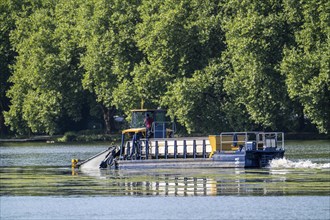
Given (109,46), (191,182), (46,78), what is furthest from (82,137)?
(191,182)

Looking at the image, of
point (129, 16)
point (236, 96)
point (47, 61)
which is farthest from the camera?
point (47, 61)

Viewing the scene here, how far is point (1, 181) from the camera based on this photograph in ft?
244

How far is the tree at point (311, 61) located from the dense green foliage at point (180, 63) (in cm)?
11

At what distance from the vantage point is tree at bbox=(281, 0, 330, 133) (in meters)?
125

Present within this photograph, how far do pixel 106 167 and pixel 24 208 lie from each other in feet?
93.7

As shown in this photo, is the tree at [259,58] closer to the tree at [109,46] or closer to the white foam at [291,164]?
the tree at [109,46]

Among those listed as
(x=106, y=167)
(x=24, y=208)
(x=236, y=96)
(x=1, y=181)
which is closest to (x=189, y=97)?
(x=236, y=96)

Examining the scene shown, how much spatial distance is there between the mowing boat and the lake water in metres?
1.39

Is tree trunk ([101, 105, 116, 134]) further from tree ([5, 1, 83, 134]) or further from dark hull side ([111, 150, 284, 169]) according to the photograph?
dark hull side ([111, 150, 284, 169])

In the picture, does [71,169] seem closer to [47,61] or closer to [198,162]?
[198,162]


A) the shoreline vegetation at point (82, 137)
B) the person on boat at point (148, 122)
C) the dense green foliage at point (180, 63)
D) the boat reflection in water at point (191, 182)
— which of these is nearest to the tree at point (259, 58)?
the dense green foliage at point (180, 63)

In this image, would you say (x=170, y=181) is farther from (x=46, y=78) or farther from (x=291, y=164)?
(x=46, y=78)

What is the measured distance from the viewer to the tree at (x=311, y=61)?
12475 cm

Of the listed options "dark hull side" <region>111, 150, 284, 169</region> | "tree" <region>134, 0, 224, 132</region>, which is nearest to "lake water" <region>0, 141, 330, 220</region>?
"dark hull side" <region>111, 150, 284, 169</region>
